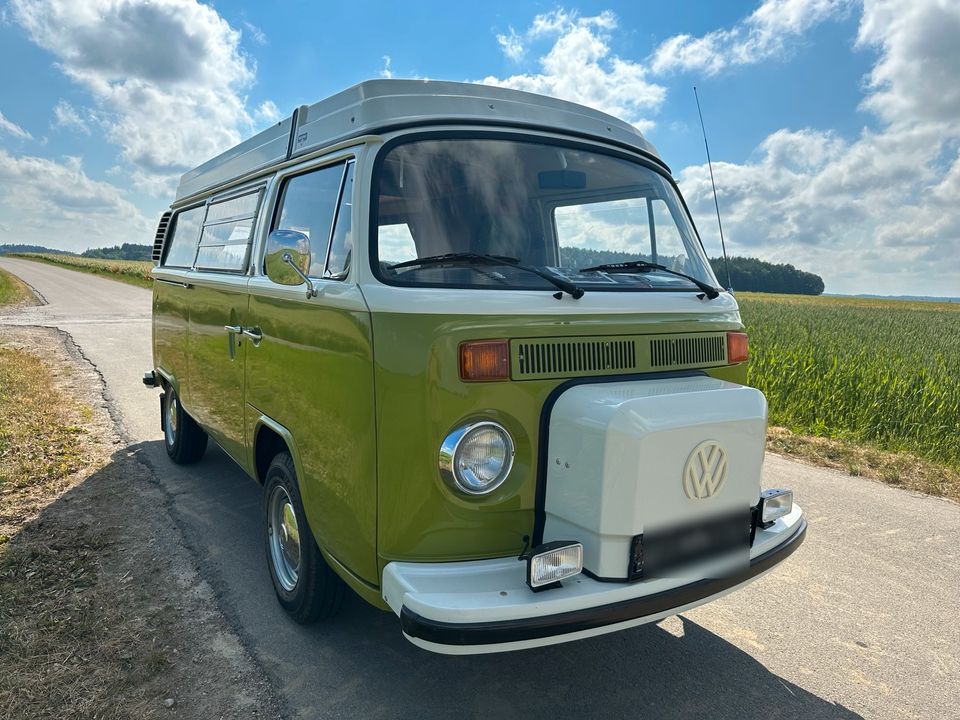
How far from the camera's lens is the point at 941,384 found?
27.0 feet

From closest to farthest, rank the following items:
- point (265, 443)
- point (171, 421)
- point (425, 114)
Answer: point (425, 114) → point (265, 443) → point (171, 421)

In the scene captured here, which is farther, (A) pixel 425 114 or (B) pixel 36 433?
(B) pixel 36 433

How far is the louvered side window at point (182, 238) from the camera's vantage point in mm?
5695

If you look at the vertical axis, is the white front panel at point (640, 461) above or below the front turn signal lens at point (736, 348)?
below

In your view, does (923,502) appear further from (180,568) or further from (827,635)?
(180,568)

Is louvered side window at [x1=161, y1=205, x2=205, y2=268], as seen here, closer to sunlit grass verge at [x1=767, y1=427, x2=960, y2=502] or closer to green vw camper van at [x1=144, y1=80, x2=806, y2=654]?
green vw camper van at [x1=144, y1=80, x2=806, y2=654]

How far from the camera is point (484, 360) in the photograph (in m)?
2.59

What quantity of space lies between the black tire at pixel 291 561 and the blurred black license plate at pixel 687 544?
152 cm

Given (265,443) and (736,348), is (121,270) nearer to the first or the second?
(265,443)

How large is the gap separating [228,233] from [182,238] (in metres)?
1.78

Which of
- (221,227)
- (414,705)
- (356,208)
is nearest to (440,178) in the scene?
(356,208)

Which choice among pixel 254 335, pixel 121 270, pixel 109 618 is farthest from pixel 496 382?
pixel 121 270

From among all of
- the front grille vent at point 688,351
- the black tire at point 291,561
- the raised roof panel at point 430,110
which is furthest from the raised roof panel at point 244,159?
the front grille vent at point 688,351

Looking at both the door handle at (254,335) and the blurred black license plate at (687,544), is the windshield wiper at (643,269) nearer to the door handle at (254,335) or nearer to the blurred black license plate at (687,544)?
the blurred black license plate at (687,544)
